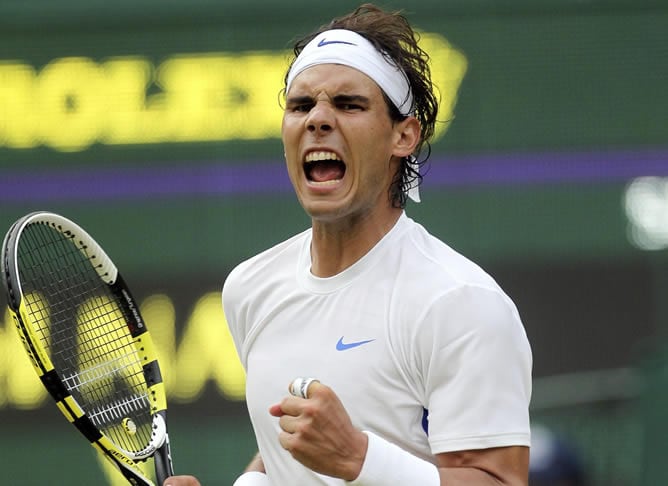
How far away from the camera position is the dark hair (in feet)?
9.76

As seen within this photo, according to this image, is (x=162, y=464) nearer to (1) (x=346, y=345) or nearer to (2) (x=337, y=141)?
(1) (x=346, y=345)

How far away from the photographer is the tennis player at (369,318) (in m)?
2.57

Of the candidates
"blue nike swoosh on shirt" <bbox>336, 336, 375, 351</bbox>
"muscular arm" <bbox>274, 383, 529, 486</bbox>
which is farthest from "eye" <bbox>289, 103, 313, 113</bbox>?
"muscular arm" <bbox>274, 383, 529, 486</bbox>

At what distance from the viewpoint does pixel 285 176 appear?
17.6ft

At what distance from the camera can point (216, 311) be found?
531cm

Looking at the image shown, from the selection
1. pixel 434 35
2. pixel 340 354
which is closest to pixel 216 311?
pixel 434 35

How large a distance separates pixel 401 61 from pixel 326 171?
0.95ft

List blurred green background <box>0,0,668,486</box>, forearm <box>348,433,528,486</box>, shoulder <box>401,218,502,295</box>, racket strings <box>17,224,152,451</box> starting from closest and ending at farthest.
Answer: forearm <box>348,433,528,486</box>, shoulder <box>401,218,502,295</box>, racket strings <box>17,224,152,451</box>, blurred green background <box>0,0,668,486</box>

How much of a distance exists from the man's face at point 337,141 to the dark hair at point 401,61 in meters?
0.07

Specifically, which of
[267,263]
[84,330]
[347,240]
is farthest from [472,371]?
[84,330]

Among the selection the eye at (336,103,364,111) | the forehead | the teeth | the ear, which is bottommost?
the teeth

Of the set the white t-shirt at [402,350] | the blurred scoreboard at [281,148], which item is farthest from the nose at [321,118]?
the blurred scoreboard at [281,148]

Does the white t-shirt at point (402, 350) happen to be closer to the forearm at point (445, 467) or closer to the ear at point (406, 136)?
the forearm at point (445, 467)

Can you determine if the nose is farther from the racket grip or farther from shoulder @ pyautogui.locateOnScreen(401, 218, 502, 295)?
the racket grip
